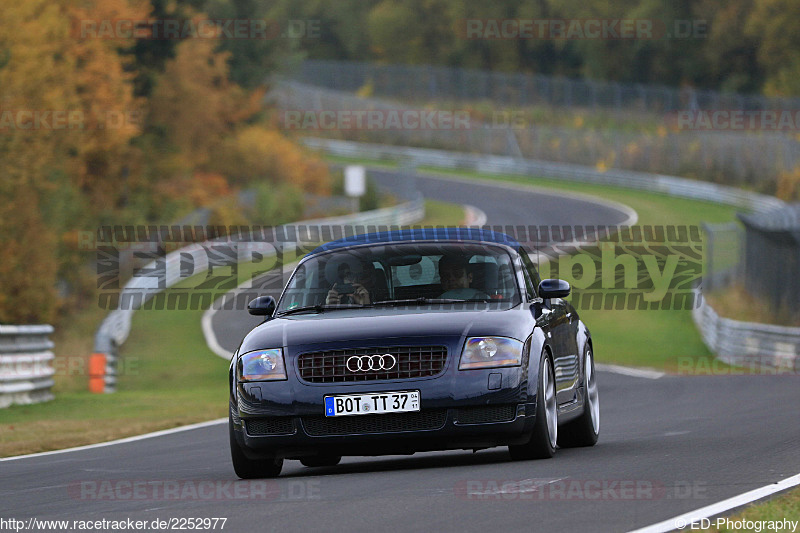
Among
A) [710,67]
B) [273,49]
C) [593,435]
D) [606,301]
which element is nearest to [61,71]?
[606,301]

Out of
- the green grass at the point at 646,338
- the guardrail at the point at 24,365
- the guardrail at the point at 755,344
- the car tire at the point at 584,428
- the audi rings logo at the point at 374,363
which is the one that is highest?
the audi rings logo at the point at 374,363

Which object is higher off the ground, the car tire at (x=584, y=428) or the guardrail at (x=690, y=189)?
the car tire at (x=584, y=428)

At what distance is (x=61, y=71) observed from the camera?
4719 centimetres

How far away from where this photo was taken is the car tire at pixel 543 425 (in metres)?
9.64

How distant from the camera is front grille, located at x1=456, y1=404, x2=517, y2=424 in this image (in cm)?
937

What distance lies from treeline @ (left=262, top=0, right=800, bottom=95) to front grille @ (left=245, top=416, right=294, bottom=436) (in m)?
85.8

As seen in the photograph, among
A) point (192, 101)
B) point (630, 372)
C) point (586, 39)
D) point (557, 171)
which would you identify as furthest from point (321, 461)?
point (586, 39)

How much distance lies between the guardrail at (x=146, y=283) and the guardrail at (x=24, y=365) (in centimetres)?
396

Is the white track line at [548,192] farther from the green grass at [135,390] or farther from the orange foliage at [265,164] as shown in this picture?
the green grass at [135,390]

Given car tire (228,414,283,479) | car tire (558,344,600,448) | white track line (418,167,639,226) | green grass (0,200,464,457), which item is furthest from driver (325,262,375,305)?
white track line (418,167,639,226)

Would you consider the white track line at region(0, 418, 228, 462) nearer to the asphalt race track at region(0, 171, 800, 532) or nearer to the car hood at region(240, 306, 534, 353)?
the asphalt race track at region(0, 171, 800, 532)

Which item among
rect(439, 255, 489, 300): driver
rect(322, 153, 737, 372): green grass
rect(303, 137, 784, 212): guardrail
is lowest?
rect(303, 137, 784, 212): guardrail

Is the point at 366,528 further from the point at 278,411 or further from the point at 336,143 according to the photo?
the point at 336,143

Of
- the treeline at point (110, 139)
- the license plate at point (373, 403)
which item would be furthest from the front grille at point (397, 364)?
the treeline at point (110, 139)
